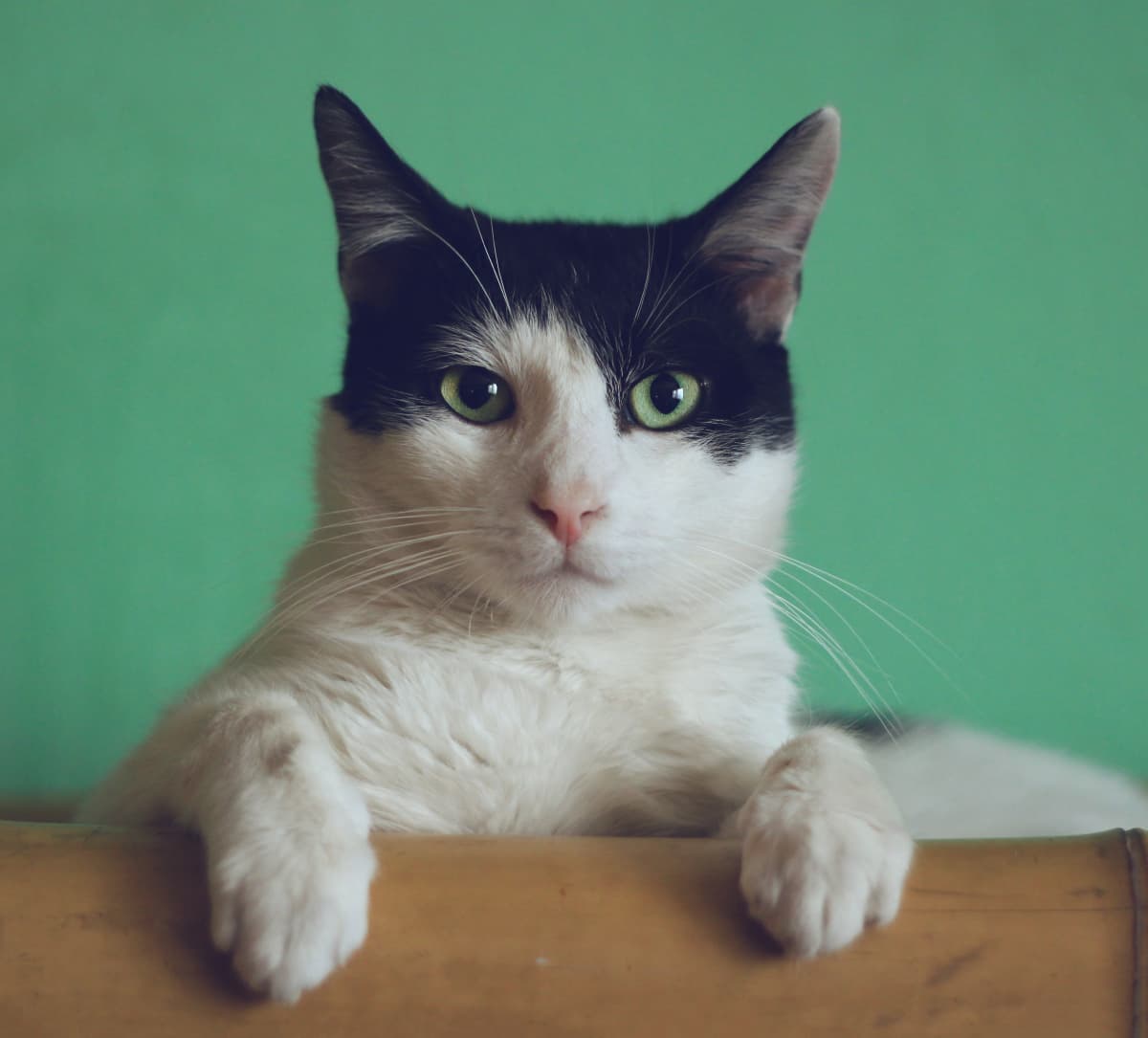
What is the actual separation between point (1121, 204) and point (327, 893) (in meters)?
2.04

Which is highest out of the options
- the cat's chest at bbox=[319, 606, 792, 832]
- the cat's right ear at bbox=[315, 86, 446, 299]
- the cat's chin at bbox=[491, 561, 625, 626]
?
the cat's right ear at bbox=[315, 86, 446, 299]

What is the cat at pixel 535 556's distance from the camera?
106 cm

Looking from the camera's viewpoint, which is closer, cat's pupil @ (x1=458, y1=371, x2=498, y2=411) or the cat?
the cat

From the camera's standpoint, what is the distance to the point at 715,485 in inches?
47.3

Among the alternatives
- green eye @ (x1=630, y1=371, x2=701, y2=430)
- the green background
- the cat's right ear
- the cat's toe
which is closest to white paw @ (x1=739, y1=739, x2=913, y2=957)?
the cat's toe

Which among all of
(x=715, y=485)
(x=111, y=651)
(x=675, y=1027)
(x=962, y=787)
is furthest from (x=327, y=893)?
(x=111, y=651)

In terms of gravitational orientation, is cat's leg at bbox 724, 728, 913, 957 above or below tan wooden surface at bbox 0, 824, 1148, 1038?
above

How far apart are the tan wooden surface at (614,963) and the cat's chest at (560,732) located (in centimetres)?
27

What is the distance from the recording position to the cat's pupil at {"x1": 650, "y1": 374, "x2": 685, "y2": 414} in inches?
47.9

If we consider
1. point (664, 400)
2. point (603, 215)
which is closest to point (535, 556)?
point (664, 400)

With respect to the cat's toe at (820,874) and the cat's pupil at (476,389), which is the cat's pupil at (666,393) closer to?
the cat's pupil at (476,389)

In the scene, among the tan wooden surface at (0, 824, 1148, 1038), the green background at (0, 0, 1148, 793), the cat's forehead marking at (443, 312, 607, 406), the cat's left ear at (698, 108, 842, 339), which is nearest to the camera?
the tan wooden surface at (0, 824, 1148, 1038)

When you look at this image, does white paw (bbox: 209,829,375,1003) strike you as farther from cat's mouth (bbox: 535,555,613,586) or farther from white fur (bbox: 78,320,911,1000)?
cat's mouth (bbox: 535,555,613,586)

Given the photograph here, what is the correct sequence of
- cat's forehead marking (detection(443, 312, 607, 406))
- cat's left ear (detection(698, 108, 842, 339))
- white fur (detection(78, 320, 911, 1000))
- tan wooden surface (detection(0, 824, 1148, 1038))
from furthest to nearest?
cat's left ear (detection(698, 108, 842, 339)) → cat's forehead marking (detection(443, 312, 607, 406)) → white fur (detection(78, 320, 911, 1000)) → tan wooden surface (detection(0, 824, 1148, 1038))
